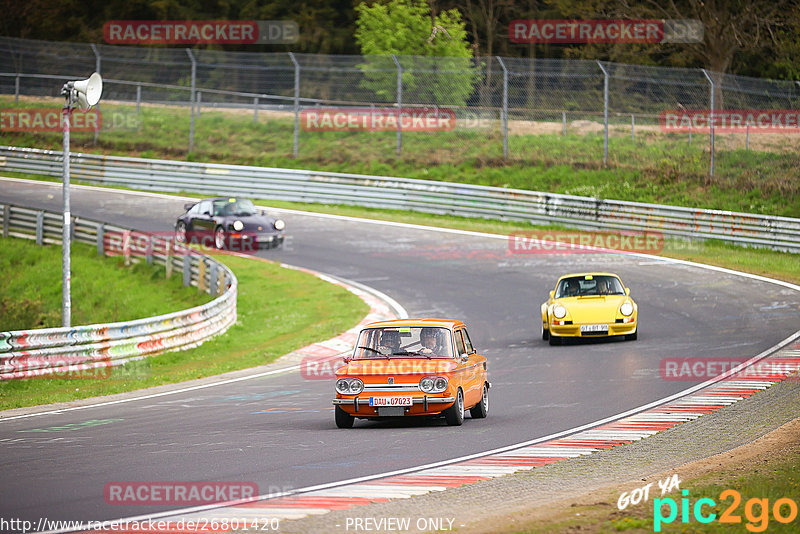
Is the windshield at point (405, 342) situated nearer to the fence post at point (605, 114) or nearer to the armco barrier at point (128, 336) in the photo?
the armco barrier at point (128, 336)

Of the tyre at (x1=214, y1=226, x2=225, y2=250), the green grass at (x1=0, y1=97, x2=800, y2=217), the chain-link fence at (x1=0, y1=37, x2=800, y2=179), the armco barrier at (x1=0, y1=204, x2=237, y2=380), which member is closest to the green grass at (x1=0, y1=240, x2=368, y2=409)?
A: the armco barrier at (x1=0, y1=204, x2=237, y2=380)

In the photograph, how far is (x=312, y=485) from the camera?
867 centimetres

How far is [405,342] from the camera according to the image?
1232 cm

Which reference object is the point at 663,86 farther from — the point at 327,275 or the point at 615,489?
the point at 615,489

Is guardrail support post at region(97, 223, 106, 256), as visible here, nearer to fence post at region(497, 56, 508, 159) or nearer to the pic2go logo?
fence post at region(497, 56, 508, 159)

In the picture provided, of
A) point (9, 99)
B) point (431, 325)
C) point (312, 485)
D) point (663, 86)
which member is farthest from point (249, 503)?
Result: point (9, 99)

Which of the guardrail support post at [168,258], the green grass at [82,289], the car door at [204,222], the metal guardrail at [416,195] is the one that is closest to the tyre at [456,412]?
the green grass at [82,289]

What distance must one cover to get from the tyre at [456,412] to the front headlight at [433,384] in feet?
0.95

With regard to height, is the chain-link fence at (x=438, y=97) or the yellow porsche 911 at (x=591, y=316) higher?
the chain-link fence at (x=438, y=97)

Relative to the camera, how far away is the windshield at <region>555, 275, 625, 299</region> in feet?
62.5

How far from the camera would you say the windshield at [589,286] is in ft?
62.5

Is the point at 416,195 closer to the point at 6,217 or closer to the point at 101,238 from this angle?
the point at 101,238

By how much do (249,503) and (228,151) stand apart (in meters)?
36.7

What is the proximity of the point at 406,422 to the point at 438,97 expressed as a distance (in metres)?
26.1
